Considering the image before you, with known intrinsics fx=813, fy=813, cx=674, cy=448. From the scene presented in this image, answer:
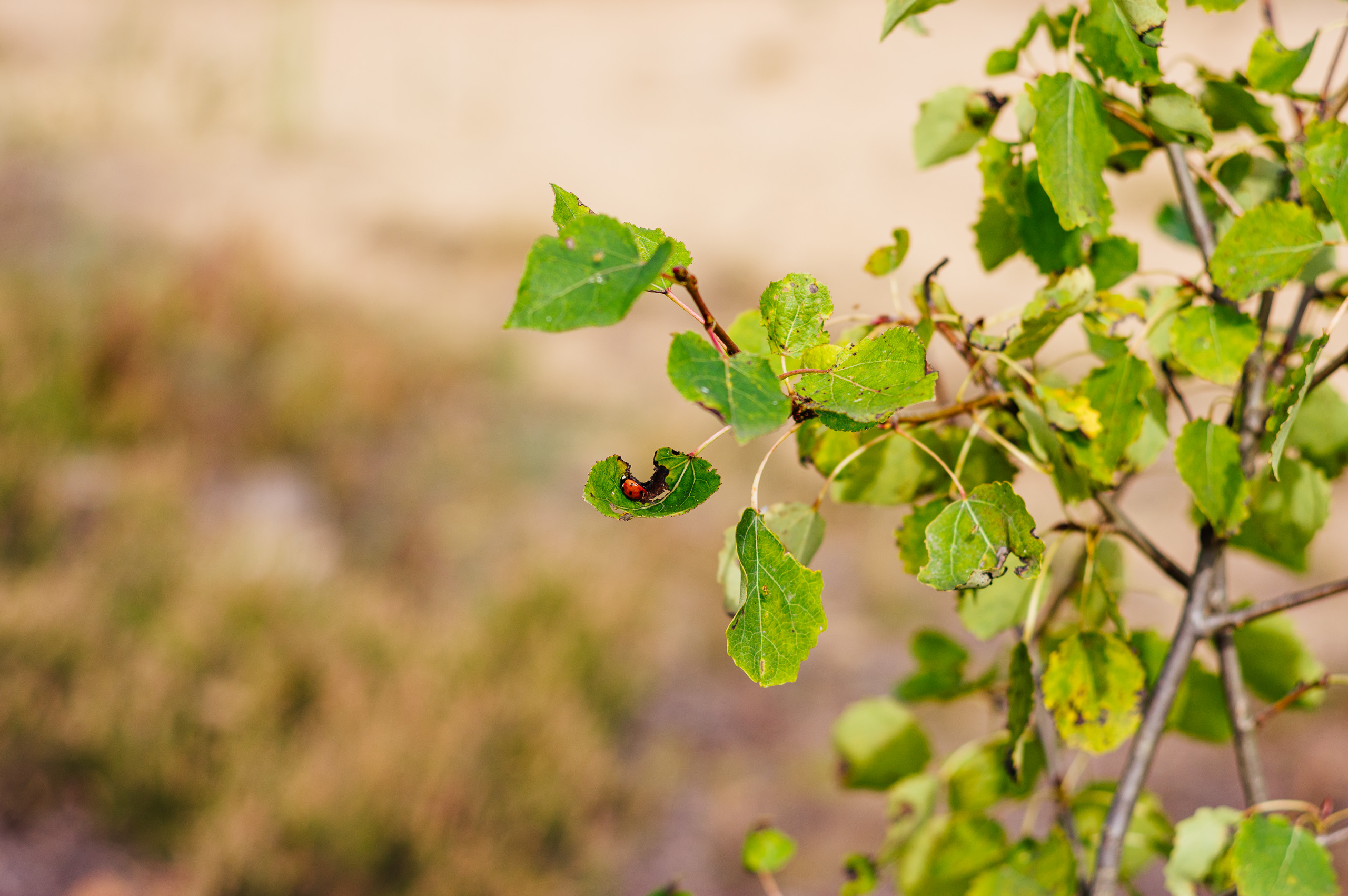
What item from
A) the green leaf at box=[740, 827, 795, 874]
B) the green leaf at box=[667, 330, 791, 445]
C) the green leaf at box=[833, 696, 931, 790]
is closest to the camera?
the green leaf at box=[667, 330, 791, 445]

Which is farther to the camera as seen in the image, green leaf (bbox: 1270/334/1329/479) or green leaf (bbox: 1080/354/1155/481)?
green leaf (bbox: 1080/354/1155/481)

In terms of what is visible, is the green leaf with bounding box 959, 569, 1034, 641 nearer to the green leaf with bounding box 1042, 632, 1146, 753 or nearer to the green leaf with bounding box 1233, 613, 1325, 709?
the green leaf with bounding box 1042, 632, 1146, 753

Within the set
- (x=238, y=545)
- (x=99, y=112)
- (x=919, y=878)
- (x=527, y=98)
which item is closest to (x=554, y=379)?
(x=238, y=545)

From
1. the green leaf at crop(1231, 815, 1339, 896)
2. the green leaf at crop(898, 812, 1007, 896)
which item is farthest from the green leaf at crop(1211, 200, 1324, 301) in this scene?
the green leaf at crop(898, 812, 1007, 896)

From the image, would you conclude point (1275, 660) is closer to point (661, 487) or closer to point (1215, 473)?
point (1215, 473)

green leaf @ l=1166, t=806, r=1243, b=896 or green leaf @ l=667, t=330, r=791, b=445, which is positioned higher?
green leaf @ l=667, t=330, r=791, b=445

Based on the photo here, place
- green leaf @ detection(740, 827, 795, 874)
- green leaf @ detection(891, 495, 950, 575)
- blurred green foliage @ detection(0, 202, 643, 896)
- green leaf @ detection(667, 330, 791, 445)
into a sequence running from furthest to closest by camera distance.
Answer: blurred green foliage @ detection(0, 202, 643, 896)
green leaf @ detection(740, 827, 795, 874)
green leaf @ detection(891, 495, 950, 575)
green leaf @ detection(667, 330, 791, 445)

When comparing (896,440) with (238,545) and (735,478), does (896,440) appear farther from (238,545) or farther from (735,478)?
(735,478)
